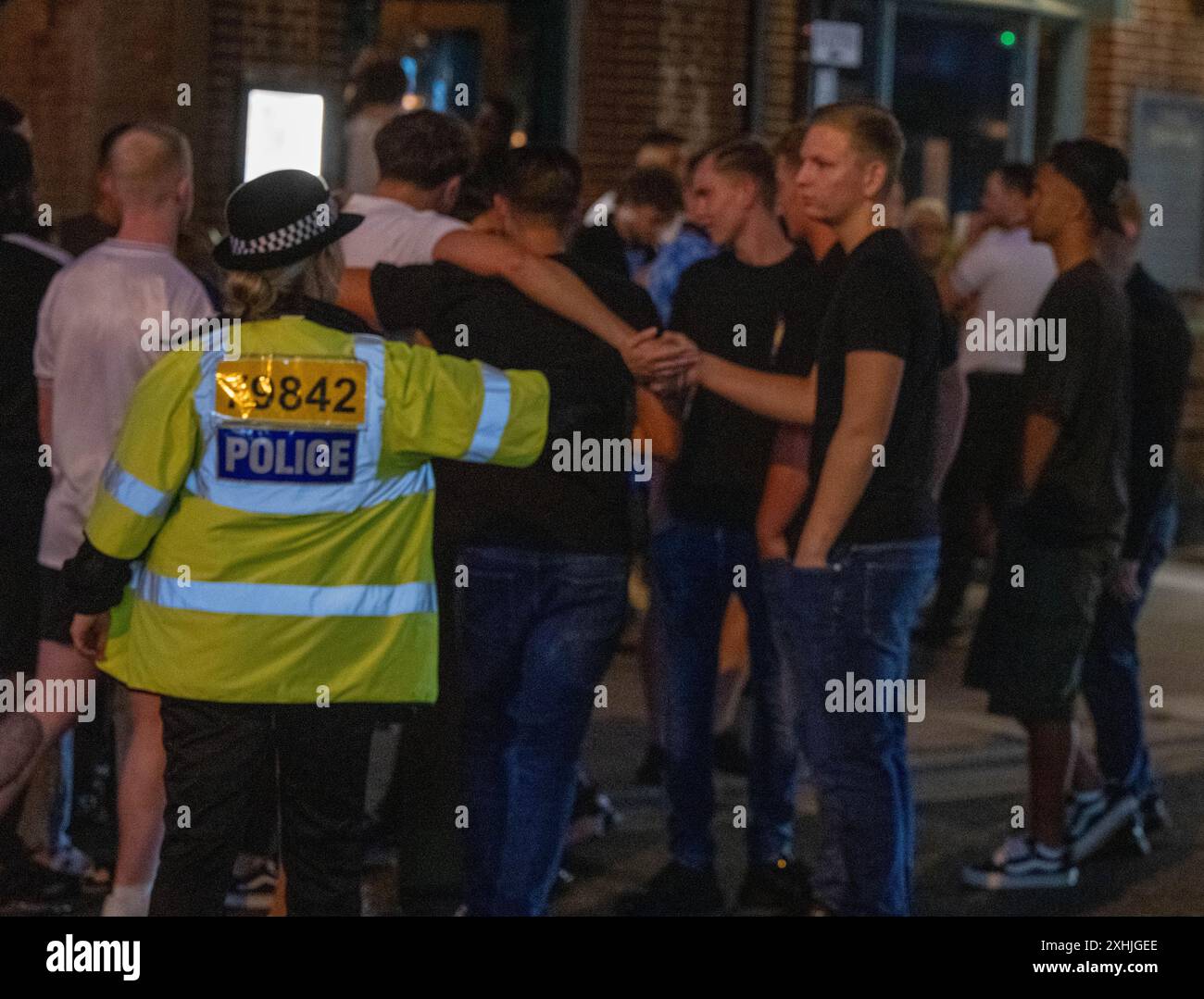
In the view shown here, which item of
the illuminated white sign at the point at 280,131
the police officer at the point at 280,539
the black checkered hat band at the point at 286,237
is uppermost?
the illuminated white sign at the point at 280,131

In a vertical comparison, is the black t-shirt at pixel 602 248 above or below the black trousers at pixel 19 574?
above

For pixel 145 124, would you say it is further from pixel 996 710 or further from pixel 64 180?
pixel 64 180

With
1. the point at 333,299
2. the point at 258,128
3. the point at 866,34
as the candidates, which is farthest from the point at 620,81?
the point at 333,299

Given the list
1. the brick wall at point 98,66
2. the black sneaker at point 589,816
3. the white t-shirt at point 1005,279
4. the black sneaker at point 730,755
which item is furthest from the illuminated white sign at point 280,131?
the black sneaker at point 589,816

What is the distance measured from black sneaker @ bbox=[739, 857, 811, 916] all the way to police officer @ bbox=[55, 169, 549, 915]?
1.93 meters

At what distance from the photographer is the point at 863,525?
5.58 metres

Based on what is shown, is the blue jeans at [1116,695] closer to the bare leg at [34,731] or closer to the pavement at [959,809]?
the pavement at [959,809]

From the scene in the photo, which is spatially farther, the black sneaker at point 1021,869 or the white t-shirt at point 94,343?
the black sneaker at point 1021,869

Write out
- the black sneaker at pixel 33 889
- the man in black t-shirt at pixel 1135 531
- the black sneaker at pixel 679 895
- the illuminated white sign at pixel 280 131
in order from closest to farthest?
the black sneaker at pixel 33 889 < the black sneaker at pixel 679 895 < the man in black t-shirt at pixel 1135 531 < the illuminated white sign at pixel 280 131

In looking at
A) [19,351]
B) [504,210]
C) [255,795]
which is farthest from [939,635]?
[255,795]

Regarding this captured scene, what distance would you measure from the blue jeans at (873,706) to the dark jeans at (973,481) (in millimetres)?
5119

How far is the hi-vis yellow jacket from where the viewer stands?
181 inches

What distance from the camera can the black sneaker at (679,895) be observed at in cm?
638

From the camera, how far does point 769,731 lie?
659 cm
